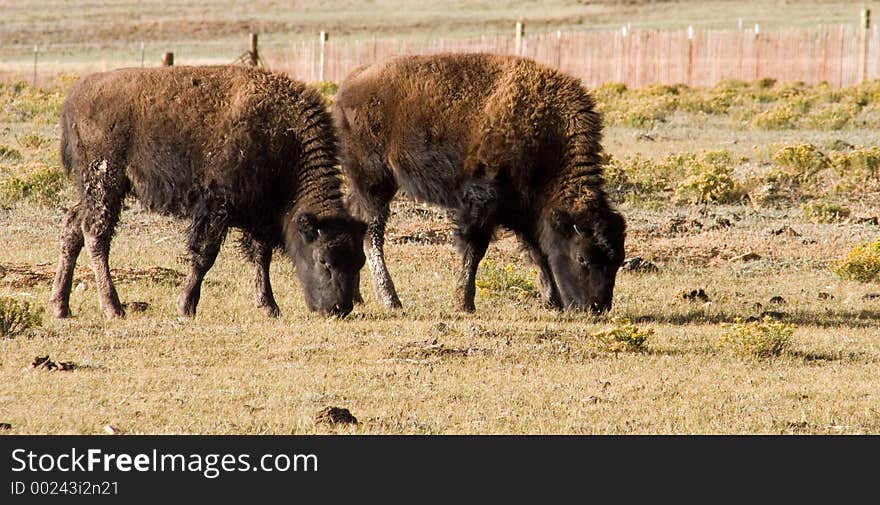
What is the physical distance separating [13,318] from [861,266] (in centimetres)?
825

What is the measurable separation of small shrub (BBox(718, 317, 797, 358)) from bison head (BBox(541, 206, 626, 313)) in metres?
1.48

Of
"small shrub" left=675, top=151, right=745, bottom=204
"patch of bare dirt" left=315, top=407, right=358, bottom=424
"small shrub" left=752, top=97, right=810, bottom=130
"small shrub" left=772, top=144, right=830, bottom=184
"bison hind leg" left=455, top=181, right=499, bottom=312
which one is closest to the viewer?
"patch of bare dirt" left=315, top=407, right=358, bottom=424

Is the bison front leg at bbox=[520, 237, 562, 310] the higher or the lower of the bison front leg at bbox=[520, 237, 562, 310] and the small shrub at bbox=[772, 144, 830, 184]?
the higher

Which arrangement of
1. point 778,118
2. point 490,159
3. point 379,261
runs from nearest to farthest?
1. point 490,159
2. point 379,261
3. point 778,118

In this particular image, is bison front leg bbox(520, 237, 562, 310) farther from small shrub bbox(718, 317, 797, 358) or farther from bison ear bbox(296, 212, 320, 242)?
small shrub bbox(718, 317, 797, 358)

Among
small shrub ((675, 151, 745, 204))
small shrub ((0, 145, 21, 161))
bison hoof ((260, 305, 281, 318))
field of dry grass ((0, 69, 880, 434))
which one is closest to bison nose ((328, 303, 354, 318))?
field of dry grass ((0, 69, 880, 434))

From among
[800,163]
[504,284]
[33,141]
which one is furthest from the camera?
[33,141]

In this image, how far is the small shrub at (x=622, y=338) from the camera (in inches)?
422

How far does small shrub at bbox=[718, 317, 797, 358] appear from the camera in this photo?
421 inches

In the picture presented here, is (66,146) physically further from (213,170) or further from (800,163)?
(800,163)

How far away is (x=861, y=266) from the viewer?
14.6 meters

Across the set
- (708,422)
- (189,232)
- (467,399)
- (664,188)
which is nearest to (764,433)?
(708,422)

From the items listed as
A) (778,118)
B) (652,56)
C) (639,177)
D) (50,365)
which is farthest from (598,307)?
(652,56)

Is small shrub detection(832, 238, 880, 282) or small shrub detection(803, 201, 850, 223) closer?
small shrub detection(832, 238, 880, 282)
